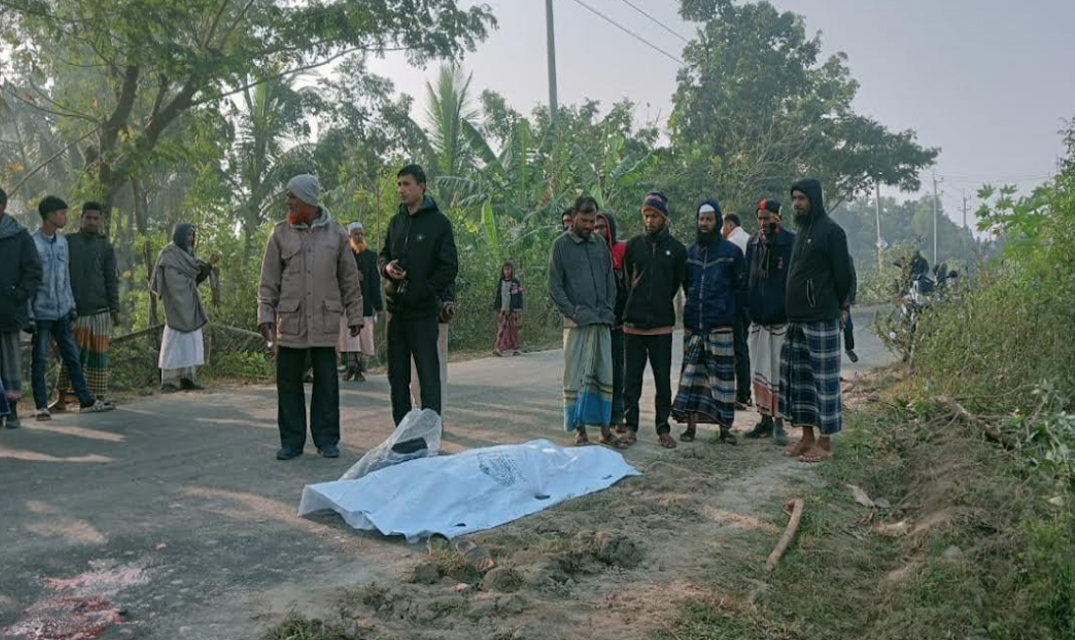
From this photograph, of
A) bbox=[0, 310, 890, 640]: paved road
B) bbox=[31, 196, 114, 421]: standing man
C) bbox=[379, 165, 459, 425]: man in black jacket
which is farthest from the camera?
bbox=[31, 196, 114, 421]: standing man

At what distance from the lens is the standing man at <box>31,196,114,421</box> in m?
7.99

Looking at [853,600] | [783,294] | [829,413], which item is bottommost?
[853,600]

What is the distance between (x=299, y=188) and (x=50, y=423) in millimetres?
3571

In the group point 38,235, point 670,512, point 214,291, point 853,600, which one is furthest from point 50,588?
point 214,291

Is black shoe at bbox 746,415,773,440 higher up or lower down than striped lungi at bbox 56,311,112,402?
lower down

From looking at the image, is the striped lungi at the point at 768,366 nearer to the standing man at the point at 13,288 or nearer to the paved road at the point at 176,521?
the paved road at the point at 176,521

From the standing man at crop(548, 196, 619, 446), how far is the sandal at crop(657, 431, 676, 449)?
0.38m

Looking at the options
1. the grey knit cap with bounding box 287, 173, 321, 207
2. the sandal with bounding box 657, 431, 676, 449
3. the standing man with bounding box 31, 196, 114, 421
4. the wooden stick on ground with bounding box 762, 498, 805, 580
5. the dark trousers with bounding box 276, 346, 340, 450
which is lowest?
the wooden stick on ground with bounding box 762, 498, 805, 580

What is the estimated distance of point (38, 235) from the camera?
8117 millimetres

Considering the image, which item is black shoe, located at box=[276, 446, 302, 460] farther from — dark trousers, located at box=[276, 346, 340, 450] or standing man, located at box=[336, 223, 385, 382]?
standing man, located at box=[336, 223, 385, 382]

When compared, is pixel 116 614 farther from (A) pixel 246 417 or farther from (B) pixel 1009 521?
(A) pixel 246 417

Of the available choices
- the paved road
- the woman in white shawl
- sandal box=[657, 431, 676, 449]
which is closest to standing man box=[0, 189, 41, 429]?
the paved road

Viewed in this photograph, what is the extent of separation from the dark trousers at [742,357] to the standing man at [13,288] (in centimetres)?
592

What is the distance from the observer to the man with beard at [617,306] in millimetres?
7473
